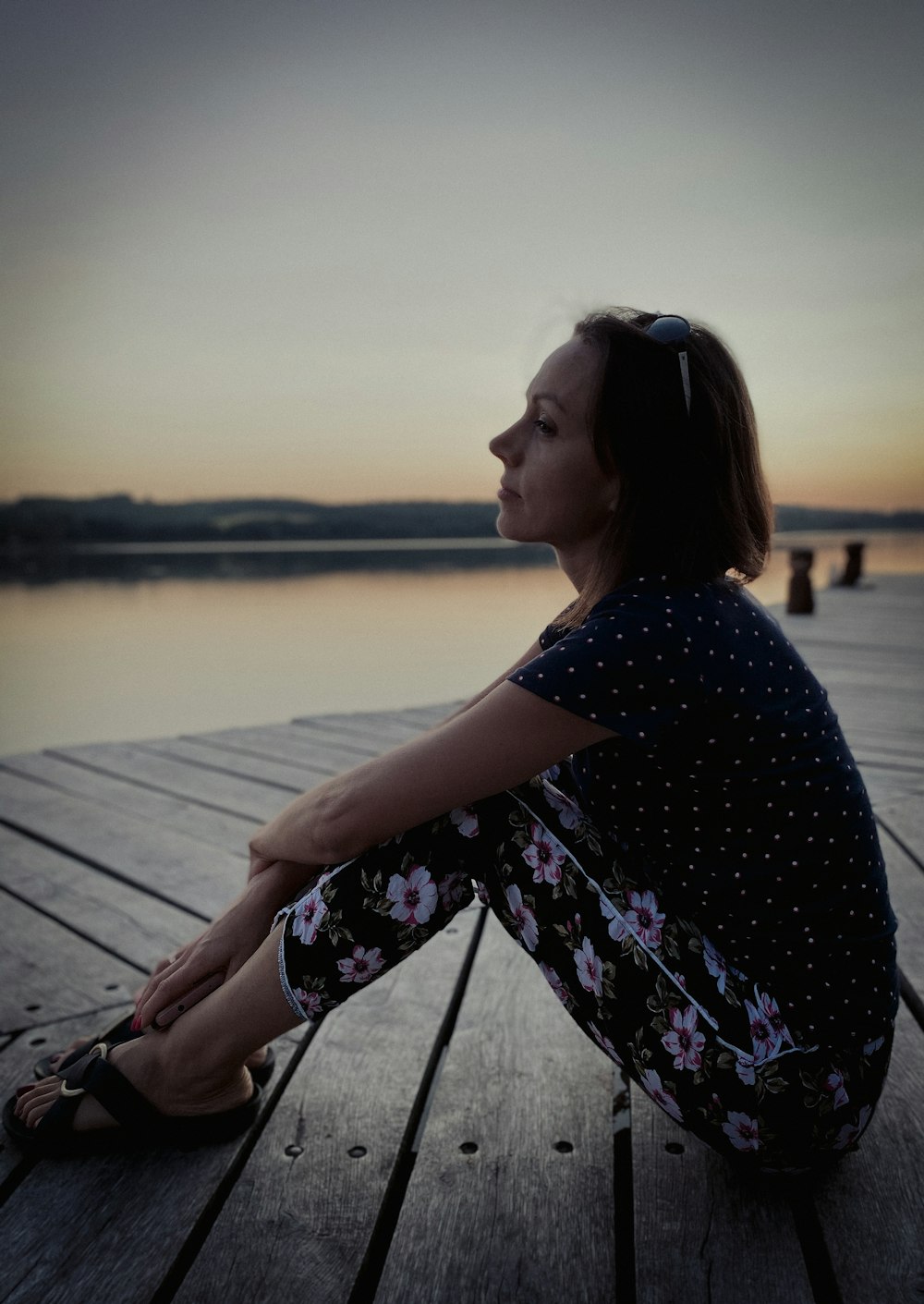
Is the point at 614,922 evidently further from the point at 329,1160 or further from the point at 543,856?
the point at 329,1160

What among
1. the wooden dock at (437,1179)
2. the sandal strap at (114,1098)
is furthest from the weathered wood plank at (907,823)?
the sandal strap at (114,1098)

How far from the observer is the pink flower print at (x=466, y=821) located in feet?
3.54

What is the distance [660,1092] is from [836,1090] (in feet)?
0.66

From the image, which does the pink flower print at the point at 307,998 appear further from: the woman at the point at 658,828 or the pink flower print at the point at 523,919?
the pink flower print at the point at 523,919

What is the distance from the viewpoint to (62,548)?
32.0 m

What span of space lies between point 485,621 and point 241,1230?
10478 millimetres

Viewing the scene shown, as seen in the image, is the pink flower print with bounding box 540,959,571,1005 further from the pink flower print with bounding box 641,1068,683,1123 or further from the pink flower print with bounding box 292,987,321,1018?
the pink flower print with bounding box 292,987,321,1018

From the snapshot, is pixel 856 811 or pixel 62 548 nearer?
pixel 856 811

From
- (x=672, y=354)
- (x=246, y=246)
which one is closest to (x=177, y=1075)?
(x=672, y=354)

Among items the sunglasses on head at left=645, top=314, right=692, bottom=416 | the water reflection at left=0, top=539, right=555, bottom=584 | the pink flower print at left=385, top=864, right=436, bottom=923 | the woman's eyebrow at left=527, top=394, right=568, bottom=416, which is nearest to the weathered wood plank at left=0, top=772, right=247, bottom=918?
the pink flower print at left=385, top=864, right=436, bottom=923

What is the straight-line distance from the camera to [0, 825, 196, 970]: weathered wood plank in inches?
75.0

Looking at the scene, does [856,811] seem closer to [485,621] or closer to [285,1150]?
[285,1150]

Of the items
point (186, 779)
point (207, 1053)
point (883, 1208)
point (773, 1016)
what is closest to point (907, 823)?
point (883, 1208)

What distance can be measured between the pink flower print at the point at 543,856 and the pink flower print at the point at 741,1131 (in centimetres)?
32
